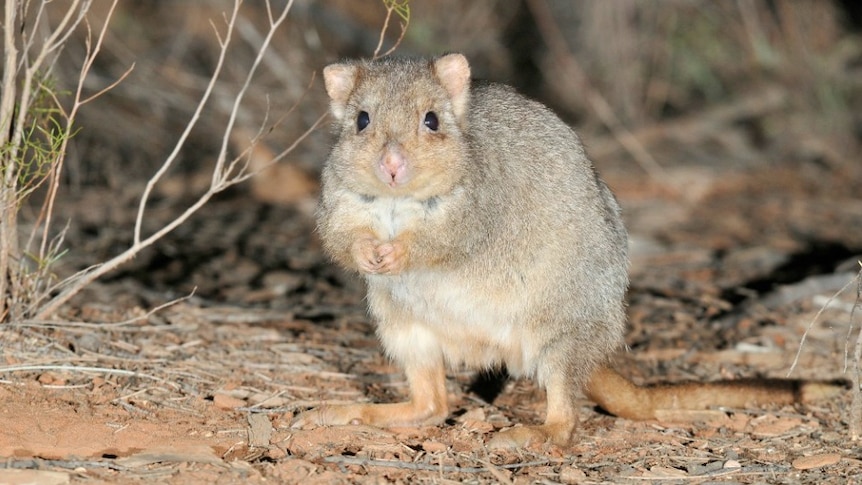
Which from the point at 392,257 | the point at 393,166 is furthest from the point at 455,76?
the point at 392,257

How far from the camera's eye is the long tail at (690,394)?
180 inches

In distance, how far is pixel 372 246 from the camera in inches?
165

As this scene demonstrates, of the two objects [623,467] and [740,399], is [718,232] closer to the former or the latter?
[740,399]

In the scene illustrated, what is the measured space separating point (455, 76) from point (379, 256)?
764mm

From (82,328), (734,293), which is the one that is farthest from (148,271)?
(734,293)

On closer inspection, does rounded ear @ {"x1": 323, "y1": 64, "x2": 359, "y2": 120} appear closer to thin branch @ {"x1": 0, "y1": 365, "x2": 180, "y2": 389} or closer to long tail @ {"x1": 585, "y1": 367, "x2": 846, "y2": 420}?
thin branch @ {"x1": 0, "y1": 365, "x2": 180, "y2": 389}

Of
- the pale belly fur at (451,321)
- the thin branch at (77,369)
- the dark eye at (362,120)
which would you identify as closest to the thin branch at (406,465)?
the pale belly fur at (451,321)

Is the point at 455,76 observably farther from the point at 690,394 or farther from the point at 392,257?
the point at 690,394

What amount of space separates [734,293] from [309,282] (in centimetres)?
249

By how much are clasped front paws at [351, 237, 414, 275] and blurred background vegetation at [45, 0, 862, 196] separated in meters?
4.66

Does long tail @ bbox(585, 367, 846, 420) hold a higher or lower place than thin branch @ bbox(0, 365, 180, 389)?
lower

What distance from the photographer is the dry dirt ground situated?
12.9 ft

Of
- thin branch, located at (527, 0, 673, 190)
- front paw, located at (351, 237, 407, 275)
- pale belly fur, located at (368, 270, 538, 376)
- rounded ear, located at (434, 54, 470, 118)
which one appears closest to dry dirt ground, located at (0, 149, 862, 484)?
pale belly fur, located at (368, 270, 538, 376)

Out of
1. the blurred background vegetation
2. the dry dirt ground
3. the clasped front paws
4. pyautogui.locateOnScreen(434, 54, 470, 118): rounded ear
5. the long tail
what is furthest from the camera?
the blurred background vegetation
